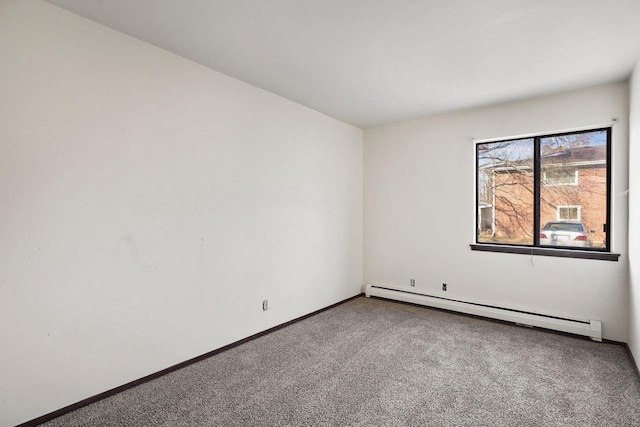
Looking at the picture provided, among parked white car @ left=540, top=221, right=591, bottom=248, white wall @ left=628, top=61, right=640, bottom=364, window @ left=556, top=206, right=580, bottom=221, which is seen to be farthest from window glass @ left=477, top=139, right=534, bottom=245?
white wall @ left=628, top=61, right=640, bottom=364

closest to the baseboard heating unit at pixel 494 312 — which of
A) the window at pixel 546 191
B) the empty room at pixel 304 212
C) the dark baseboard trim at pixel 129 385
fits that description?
the empty room at pixel 304 212

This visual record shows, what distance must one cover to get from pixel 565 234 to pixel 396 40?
2.95 meters

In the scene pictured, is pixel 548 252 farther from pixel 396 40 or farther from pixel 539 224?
pixel 396 40

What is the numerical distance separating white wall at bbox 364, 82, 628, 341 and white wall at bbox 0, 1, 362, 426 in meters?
1.79

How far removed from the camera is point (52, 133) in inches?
80.6

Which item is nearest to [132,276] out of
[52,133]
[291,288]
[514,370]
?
[52,133]

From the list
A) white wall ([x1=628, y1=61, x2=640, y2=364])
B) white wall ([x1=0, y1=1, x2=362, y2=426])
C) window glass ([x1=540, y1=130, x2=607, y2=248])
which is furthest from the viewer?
window glass ([x1=540, y1=130, x2=607, y2=248])

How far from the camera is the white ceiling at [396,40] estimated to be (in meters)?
2.04

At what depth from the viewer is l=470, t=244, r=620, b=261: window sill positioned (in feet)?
10.6

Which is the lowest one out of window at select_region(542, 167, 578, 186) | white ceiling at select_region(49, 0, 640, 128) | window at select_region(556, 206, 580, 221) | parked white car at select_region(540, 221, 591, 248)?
parked white car at select_region(540, 221, 591, 248)

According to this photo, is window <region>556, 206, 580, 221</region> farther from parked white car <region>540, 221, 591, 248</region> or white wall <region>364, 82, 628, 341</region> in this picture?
white wall <region>364, 82, 628, 341</region>

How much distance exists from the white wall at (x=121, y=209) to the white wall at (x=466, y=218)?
1.79m

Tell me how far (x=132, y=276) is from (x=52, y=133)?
1.11 meters

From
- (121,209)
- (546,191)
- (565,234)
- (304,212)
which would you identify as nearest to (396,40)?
(304,212)
